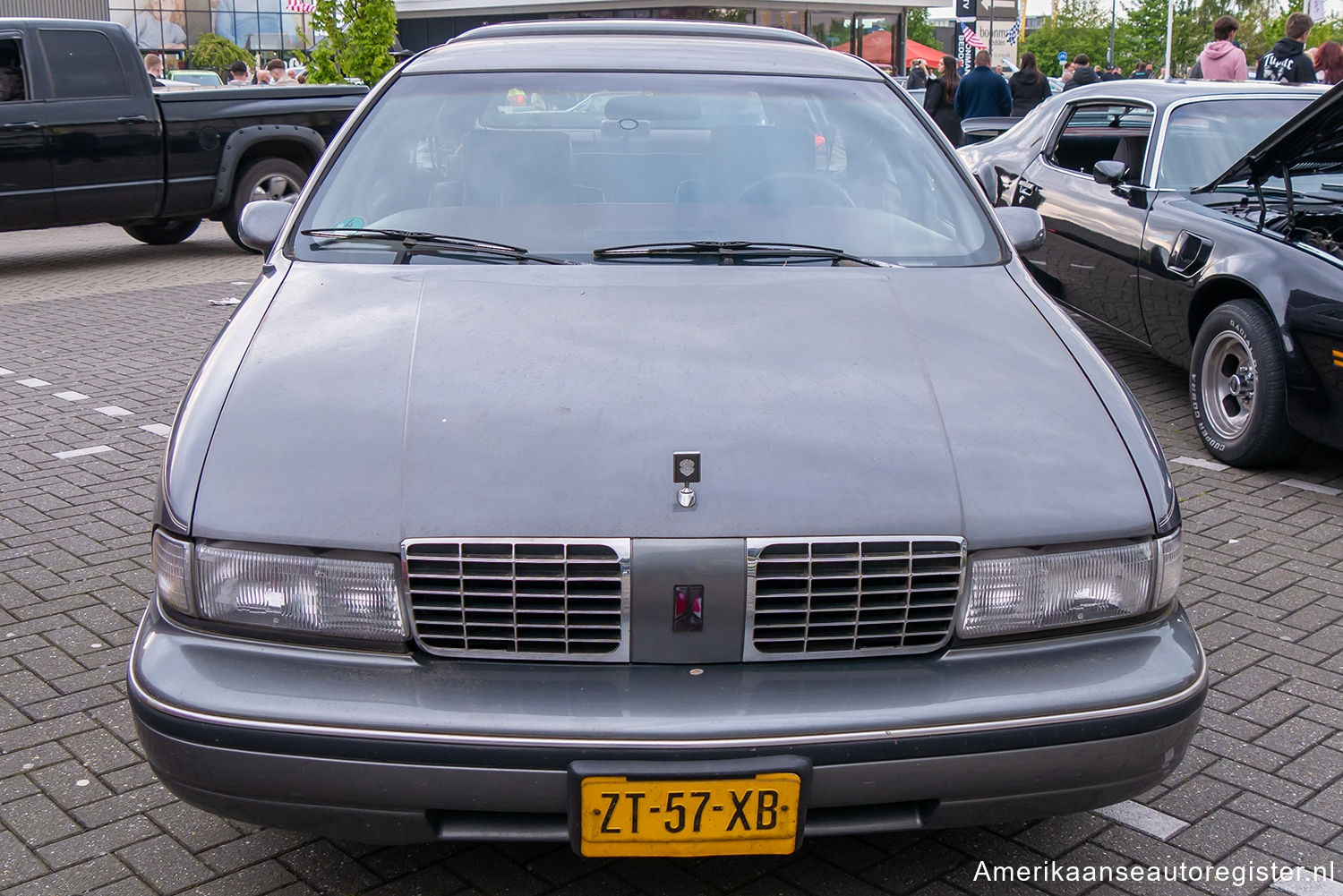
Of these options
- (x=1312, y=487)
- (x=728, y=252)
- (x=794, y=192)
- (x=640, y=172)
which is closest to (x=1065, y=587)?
(x=728, y=252)

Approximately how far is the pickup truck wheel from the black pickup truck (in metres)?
8.50

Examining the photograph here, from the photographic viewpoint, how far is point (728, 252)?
10.3ft

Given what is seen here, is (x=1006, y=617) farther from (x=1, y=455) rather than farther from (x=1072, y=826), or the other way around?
(x=1, y=455)

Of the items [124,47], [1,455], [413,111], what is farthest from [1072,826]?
[124,47]

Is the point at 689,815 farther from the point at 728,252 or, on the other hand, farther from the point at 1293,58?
the point at 1293,58

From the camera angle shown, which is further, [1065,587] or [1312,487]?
[1312,487]

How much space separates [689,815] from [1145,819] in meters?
1.30

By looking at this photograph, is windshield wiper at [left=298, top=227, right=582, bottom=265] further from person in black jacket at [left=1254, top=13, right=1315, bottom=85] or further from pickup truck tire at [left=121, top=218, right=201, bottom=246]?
person in black jacket at [left=1254, top=13, right=1315, bottom=85]

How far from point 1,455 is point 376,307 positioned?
3594 millimetres

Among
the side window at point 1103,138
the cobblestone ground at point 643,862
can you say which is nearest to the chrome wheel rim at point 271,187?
the cobblestone ground at point 643,862

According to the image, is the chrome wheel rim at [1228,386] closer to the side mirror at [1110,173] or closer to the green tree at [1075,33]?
the side mirror at [1110,173]

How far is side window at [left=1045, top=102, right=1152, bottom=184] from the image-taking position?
261 inches

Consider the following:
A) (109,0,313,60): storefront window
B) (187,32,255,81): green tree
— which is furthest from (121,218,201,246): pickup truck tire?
(109,0,313,60): storefront window

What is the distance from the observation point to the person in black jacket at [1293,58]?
37.3ft
